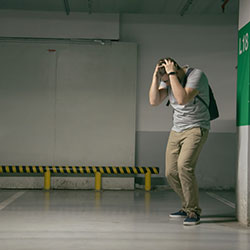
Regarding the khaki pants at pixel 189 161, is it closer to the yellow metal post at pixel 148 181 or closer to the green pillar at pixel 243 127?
the green pillar at pixel 243 127

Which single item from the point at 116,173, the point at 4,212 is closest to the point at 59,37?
the point at 116,173

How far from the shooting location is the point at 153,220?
18.7 ft

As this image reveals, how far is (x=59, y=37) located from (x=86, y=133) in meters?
1.94

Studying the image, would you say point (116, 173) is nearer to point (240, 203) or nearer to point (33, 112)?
point (33, 112)

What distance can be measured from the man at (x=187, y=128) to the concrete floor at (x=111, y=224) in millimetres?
395

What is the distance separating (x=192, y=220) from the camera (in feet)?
17.7

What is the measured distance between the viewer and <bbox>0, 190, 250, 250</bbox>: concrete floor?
4.32 meters

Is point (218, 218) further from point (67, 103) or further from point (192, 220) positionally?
point (67, 103)

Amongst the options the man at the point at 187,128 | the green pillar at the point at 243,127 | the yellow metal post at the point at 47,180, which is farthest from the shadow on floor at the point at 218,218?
the yellow metal post at the point at 47,180

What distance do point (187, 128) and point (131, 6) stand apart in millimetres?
4376

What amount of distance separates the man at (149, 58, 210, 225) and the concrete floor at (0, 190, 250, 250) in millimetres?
395

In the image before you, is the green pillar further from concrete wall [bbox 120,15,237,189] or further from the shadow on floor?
concrete wall [bbox 120,15,237,189]

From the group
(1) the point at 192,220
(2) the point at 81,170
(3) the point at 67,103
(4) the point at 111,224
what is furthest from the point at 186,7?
(4) the point at 111,224

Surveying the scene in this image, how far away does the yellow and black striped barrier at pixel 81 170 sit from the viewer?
30.5 ft
